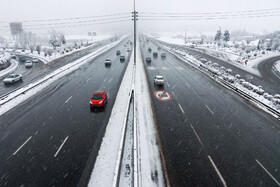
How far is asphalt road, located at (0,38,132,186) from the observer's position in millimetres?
8438

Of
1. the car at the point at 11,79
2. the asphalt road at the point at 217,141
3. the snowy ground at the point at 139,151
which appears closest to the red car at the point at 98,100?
the snowy ground at the point at 139,151

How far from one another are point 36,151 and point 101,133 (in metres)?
4.49

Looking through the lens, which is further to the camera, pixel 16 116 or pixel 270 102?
pixel 270 102

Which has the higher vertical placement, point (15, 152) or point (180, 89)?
point (180, 89)

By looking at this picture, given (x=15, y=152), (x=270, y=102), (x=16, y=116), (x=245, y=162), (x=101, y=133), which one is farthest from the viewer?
(x=270, y=102)

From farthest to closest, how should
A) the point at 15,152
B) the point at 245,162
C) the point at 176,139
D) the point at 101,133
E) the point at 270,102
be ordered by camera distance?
the point at 270,102, the point at 101,133, the point at 176,139, the point at 15,152, the point at 245,162

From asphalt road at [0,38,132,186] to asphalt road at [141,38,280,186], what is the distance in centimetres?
545

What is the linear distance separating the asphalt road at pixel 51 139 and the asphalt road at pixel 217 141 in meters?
5.45

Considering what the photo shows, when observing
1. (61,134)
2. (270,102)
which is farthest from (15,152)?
(270,102)

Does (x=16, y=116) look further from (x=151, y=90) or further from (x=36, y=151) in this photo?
(x=151, y=90)

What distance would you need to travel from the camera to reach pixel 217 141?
37.0 ft

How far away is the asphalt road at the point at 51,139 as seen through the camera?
8438 mm

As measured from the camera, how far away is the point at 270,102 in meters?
18.3

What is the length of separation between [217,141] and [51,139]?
1276 cm
